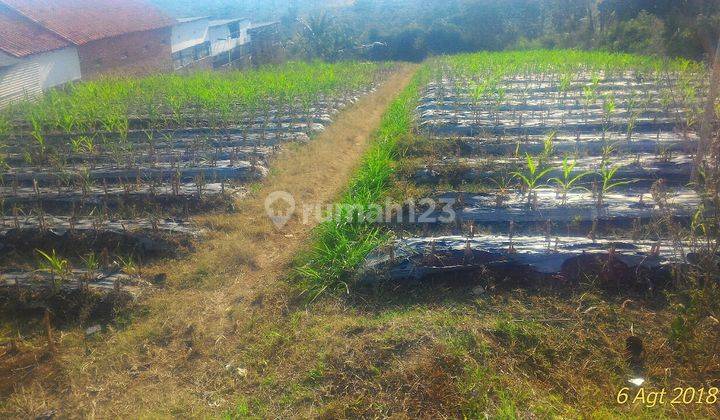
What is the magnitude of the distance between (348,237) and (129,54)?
16.7 meters

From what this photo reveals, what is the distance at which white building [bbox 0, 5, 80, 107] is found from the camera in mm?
11992

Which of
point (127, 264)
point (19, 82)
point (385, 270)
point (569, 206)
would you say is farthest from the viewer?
point (19, 82)

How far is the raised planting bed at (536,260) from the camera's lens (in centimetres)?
355

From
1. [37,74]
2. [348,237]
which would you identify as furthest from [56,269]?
[37,74]

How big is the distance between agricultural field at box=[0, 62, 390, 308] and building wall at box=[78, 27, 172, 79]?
210 inches

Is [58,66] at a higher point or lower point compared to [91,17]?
lower

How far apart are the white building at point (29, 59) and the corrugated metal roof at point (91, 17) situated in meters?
0.47

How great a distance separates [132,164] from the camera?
6.40 meters

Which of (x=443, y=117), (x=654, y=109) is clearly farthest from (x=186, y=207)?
(x=654, y=109)

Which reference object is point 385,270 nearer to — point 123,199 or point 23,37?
point 123,199

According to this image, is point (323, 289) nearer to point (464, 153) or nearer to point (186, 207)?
point (186, 207)

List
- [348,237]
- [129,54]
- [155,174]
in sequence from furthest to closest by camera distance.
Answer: [129,54] → [155,174] → [348,237]

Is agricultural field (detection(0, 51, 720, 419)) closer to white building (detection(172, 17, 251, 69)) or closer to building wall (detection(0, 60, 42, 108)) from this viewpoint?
building wall (detection(0, 60, 42, 108))

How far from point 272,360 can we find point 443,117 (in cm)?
594
